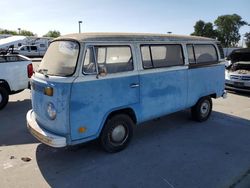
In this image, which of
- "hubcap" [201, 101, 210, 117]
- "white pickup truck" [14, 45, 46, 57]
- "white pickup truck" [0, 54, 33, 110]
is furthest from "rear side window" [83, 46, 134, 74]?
"white pickup truck" [14, 45, 46, 57]

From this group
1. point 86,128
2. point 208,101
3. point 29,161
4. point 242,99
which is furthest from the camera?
point 242,99

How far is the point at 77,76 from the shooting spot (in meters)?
3.97

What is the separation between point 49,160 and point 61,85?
4.71 feet

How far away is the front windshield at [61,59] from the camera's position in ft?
13.5

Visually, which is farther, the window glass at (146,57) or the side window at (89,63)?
the window glass at (146,57)

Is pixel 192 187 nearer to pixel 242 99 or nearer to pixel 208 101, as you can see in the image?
pixel 208 101

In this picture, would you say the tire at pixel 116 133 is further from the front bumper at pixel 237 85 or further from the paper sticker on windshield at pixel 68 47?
the front bumper at pixel 237 85

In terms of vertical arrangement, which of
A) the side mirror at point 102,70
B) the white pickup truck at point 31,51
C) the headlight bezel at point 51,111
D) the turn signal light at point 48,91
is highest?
the white pickup truck at point 31,51

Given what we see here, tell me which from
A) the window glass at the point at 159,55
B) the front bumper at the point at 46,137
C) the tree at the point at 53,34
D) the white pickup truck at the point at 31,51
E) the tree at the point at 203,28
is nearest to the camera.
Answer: the front bumper at the point at 46,137

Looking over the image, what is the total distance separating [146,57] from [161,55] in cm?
49

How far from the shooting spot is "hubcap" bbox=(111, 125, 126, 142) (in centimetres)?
470

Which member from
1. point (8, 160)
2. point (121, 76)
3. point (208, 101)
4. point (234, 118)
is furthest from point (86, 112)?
point (234, 118)

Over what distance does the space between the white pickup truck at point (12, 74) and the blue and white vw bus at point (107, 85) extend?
10.2 ft

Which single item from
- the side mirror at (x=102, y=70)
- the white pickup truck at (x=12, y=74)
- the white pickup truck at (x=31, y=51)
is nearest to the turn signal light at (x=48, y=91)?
the side mirror at (x=102, y=70)
